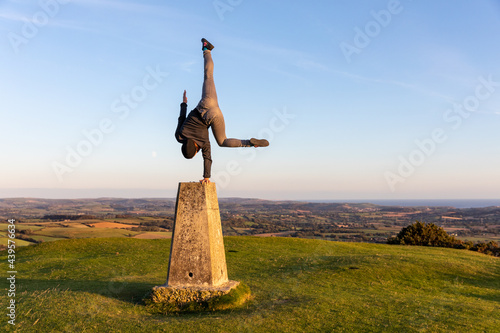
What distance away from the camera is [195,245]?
9938mm

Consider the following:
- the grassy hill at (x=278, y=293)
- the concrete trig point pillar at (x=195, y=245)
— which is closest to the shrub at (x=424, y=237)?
the grassy hill at (x=278, y=293)

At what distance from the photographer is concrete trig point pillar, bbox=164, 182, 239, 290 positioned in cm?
980

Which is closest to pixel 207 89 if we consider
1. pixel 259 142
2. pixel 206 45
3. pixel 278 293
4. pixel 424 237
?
pixel 206 45

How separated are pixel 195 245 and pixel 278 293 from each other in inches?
123

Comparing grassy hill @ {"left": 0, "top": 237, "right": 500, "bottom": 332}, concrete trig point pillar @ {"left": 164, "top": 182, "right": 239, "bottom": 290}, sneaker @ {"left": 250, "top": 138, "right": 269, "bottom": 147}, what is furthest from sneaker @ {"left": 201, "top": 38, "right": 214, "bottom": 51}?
grassy hill @ {"left": 0, "top": 237, "right": 500, "bottom": 332}

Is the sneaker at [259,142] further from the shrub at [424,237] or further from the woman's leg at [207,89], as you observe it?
the shrub at [424,237]

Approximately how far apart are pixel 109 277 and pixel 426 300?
11077mm

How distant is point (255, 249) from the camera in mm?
21297

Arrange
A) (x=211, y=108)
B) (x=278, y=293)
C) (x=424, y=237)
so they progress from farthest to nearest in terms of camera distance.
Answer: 1. (x=424, y=237)
2. (x=278, y=293)
3. (x=211, y=108)

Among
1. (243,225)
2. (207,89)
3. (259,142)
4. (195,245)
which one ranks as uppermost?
(207,89)

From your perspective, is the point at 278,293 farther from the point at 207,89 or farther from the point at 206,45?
the point at 206,45

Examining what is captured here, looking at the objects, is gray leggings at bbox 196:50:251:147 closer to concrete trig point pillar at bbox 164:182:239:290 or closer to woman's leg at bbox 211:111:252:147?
woman's leg at bbox 211:111:252:147

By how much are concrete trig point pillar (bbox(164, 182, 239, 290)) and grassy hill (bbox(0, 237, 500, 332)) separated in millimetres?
1064

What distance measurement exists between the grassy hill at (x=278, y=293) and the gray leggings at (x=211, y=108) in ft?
15.4
